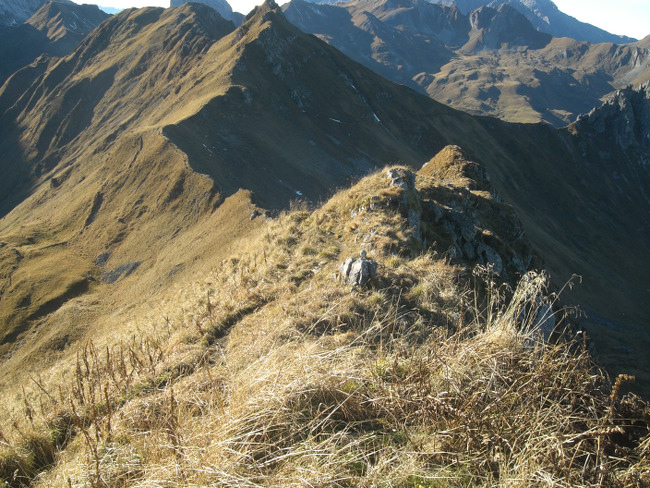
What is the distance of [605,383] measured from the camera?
3.29 meters

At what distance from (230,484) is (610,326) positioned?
181 ft

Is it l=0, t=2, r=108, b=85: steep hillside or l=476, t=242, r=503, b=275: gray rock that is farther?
l=0, t=2, r=108, b=85: steep hillside

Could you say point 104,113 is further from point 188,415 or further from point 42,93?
point 188,415

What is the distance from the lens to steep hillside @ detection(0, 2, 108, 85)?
15005 centimetres

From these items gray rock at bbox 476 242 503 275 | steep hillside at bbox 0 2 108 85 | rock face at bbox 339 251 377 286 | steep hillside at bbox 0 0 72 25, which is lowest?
gray rock at bbox 476 242 503 275

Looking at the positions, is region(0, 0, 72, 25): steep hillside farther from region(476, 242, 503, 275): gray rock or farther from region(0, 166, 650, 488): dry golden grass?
region(0, 166, 650, 488): dry golden grass

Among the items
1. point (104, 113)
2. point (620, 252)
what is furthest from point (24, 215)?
point (620, 252)

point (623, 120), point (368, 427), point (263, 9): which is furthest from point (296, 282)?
point (623, 120)

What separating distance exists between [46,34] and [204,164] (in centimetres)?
19182

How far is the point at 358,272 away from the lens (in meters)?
7.33

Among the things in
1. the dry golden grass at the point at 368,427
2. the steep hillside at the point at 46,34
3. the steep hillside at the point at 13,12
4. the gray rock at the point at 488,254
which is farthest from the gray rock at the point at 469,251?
the steep hillside at the point at 13,12

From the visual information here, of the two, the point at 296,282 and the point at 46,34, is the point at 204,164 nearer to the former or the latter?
the point at 296,282

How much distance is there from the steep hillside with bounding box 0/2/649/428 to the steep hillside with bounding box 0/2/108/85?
203 ft

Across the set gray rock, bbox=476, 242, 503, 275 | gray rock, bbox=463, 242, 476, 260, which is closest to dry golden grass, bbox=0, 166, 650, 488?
gray rock, bbox=463, 242, 476, 260
